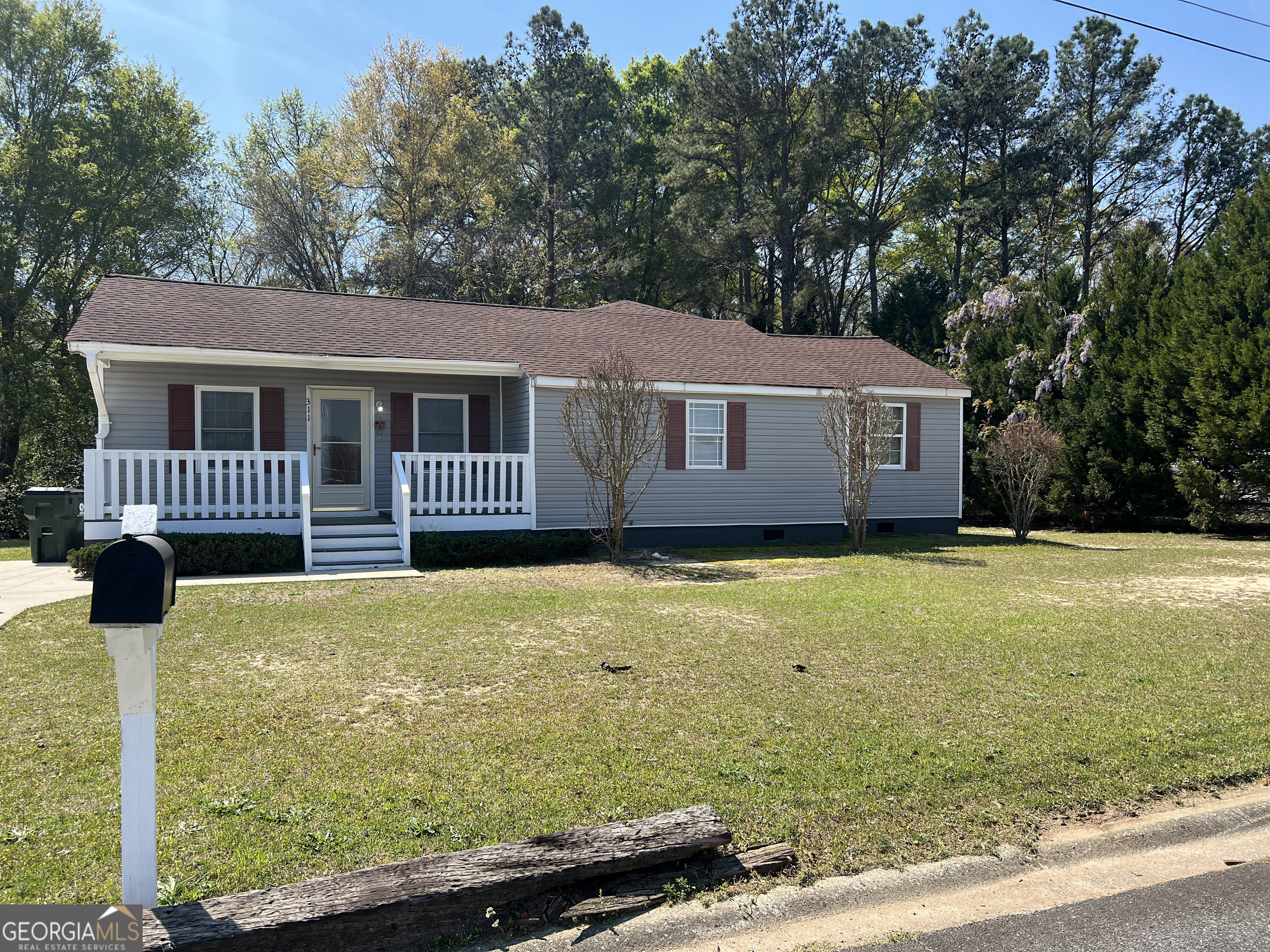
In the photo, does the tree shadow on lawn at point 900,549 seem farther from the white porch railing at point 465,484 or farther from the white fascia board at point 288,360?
the white fascia board at point 288,360

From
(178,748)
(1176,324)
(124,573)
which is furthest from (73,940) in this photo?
(1176,324)

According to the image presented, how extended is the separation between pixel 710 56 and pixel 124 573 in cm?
3211

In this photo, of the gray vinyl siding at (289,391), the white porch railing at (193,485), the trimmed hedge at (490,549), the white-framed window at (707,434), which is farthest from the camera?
the white-framed window at (707,434)

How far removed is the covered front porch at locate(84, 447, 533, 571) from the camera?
1162 centimetres

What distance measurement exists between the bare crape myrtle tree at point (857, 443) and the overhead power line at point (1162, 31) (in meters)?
6.23

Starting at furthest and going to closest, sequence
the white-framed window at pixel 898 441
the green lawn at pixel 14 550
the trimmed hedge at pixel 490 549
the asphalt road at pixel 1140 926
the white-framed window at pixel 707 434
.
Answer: the white-framed window at pixel 898 441 → the white-framed window at pixel 707 434 → the green lawn at pixel 14 550 → the trimmed hedge at pixel 490 549 → the asphalt road at pixel 1140 926

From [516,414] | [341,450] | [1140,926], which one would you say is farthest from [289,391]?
[1140,926]

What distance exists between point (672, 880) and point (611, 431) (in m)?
10.1

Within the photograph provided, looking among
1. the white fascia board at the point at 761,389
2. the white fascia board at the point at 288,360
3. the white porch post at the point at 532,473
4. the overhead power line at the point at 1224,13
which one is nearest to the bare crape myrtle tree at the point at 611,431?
the white fascia board at the point at 761,389

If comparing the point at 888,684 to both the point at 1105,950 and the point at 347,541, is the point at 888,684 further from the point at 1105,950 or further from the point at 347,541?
the point at 347,541

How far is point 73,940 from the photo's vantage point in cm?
266

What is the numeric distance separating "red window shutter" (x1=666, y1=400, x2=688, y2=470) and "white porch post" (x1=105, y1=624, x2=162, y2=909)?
12514 millimetres

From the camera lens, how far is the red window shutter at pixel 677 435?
15.1 meters

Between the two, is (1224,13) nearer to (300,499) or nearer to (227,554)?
(300,499)
